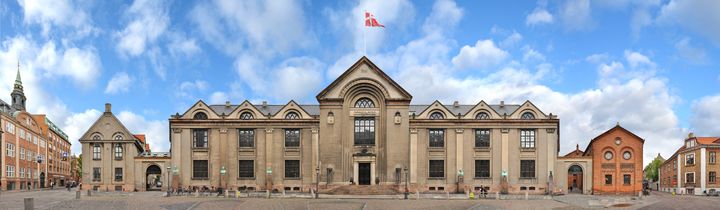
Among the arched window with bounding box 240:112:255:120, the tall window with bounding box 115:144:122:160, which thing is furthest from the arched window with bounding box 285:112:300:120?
the tall window with bounding box 115:144:122:160

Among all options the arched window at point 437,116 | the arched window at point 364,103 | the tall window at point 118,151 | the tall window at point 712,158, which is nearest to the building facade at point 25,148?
the tall window at point 118,151

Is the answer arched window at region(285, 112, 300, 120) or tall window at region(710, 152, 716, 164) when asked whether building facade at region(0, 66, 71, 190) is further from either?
tall window at region(710, 152, 716, 164)

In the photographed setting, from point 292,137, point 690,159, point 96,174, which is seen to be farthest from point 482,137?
point 96,174

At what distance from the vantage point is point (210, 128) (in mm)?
66562

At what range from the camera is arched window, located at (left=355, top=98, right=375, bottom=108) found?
217 ft

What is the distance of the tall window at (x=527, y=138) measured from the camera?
65438 millimetres

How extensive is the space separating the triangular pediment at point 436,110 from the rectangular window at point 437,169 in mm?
5352

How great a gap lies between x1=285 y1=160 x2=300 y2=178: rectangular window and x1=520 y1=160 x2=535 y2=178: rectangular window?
26.3 metres

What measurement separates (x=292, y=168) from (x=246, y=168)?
5.54 meters

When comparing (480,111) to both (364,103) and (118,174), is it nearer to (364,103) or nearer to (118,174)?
(364,103)

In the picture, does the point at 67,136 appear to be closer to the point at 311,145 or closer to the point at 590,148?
the point at 311,145

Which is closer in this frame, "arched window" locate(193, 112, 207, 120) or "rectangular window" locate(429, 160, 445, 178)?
"rectangular window" locate(429, 160, 445, 178)

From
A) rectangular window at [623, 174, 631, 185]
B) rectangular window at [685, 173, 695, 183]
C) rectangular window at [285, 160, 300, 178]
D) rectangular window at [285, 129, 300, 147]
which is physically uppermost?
rectangular window at [285, 129, 300, 147]

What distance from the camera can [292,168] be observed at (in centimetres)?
6631
